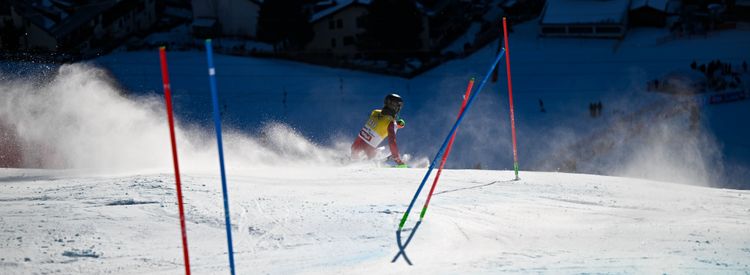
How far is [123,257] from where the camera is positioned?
583 cm

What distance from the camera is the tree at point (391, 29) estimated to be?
37.4 m

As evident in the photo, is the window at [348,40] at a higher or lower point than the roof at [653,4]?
lower

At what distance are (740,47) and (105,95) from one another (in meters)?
28.8

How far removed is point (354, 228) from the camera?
22.5ft

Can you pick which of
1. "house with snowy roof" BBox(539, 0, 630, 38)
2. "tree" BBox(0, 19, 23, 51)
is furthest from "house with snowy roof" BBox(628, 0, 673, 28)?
"tree" BBox(0, 19, 23, 51)

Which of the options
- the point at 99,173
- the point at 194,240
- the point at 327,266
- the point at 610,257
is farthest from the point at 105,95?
the point at 610,257

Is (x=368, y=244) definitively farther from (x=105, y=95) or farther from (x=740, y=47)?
(x=740, y=47)

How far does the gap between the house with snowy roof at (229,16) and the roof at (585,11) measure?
58.2 feet

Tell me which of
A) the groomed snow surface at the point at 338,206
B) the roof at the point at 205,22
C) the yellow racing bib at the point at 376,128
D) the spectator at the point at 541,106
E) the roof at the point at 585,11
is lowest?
the spectator at the point at 541,106

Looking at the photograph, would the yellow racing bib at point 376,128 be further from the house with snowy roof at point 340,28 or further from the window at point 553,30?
the window at point 553,30

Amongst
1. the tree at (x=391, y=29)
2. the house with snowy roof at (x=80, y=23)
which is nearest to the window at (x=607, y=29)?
the tree at (x=391, y=29)

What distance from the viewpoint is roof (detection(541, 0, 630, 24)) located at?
1542 inches

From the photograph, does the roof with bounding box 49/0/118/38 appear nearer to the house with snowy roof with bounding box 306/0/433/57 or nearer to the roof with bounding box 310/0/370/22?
the roof with bounding box 310/0/370/22

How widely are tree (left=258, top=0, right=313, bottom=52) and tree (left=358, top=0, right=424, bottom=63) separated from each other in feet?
13.2
